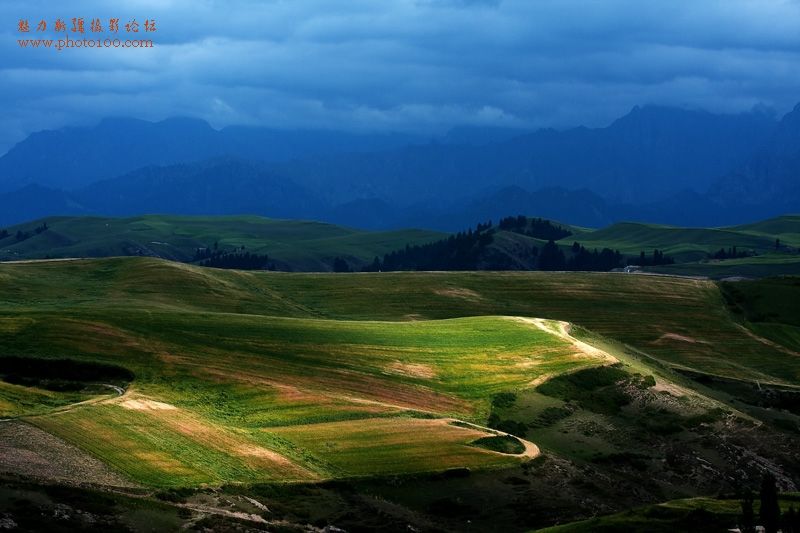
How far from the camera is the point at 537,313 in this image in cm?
17500

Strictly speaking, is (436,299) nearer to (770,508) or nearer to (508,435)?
(508,435)

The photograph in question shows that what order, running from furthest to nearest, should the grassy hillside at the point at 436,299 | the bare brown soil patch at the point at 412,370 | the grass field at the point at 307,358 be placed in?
the grassy hillside at the point at 436,299
the bare brown soil patch at the point at 412,370
the grass field at the point at 307,358

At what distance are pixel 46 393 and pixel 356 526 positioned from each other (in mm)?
28860

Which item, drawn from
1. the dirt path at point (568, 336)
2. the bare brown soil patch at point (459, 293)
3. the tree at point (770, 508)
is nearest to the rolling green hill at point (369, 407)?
the dirt path at point (568, 336)

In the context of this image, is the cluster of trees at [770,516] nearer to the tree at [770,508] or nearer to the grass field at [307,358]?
the tree at [770,508]

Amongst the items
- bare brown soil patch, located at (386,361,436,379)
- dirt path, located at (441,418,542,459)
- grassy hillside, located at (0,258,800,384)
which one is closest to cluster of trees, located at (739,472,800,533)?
dirt path, located at (441,418,542,459)

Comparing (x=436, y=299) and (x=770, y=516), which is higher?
(x=436, y=299)

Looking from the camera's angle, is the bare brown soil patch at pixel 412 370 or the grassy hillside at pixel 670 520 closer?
the grassy hillside at pixel 670 520

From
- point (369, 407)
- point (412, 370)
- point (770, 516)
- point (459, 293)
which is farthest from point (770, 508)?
point (459, 293)

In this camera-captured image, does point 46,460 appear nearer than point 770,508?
No

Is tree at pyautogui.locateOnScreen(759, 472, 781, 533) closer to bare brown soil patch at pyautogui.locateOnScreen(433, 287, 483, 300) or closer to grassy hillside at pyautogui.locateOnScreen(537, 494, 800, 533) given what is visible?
grassy hillside at pyautogui.locateOnScreen(537, 494, 800, 533)

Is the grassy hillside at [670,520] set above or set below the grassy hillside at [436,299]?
below

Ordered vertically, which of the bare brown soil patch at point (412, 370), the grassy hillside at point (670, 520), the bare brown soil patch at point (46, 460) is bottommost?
the grassy hillside at point (670, 520)

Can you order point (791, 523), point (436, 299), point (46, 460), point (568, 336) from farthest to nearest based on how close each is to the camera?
point (436, 299) < point (568, 336) < point (46, 460) < point (791, 523)
